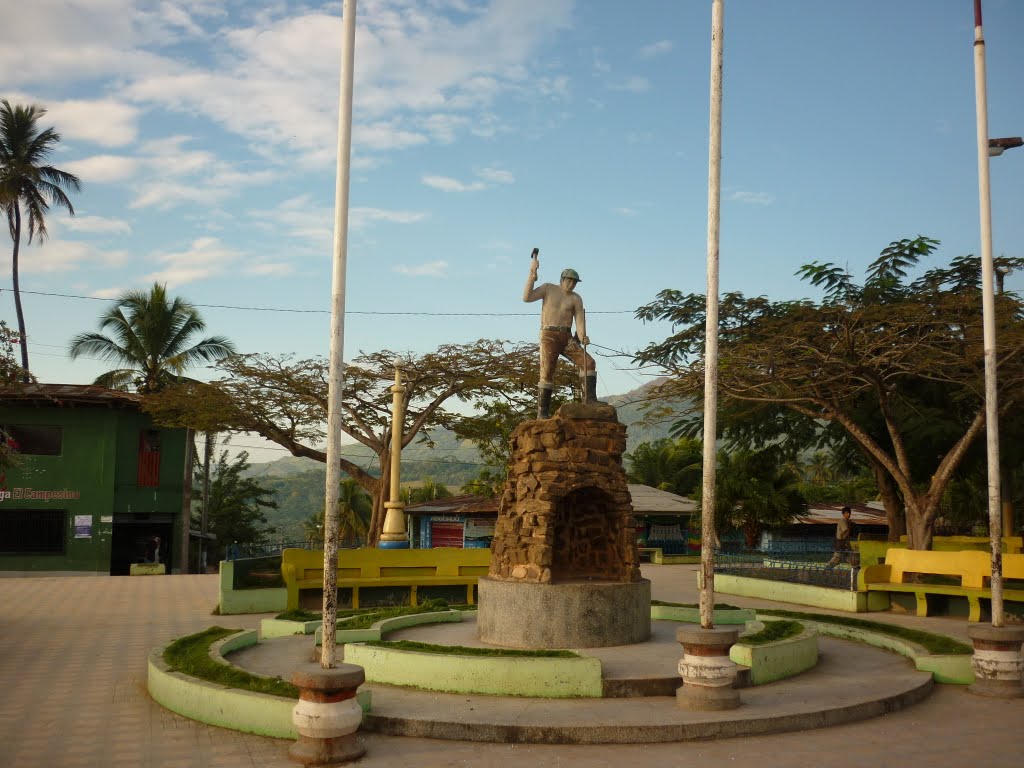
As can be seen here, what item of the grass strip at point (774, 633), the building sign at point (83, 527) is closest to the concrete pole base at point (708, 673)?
the grass strip at point (774, 633)

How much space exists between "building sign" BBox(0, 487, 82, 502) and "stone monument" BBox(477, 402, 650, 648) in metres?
23.9

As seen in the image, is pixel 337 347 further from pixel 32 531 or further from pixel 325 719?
pixel 32 531

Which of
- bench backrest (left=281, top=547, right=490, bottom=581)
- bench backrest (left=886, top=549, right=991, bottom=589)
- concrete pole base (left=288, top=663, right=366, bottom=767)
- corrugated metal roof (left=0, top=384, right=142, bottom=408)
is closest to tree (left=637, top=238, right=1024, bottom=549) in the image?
bench backrest (left=886, top=549, right=991, bottom=589)

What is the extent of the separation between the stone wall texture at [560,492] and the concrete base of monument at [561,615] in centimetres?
22

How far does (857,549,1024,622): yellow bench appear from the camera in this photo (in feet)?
45.8

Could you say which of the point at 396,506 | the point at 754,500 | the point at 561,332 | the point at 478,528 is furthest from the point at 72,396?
the point at 561,332

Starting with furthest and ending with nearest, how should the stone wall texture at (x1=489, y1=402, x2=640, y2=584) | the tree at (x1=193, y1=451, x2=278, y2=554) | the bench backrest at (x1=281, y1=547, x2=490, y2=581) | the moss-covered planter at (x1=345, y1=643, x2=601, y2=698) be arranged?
the tree at (x1=193, y1=451, x2=278, y2=554) → the bench backrest at (x1=281, y1=547, x2=490, y2=581) → the stone wall texture at (x1=489, y1=402, x2=640, y2=584) → the moss-covered planter at (x1=345, y1=643, x2=601, y2=698)

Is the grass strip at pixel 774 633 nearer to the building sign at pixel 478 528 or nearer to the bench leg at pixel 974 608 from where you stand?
the bench leg at pixel 974 608

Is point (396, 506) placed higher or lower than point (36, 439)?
lower

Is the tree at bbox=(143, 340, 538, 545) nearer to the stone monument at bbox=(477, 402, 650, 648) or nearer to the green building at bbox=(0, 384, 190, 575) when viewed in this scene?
the green building at bbox=(0, 384, 190, 575)

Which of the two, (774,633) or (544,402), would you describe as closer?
(774,633)

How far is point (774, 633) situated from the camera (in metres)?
10.4

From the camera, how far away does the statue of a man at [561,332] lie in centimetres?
1168

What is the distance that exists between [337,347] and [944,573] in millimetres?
11571
